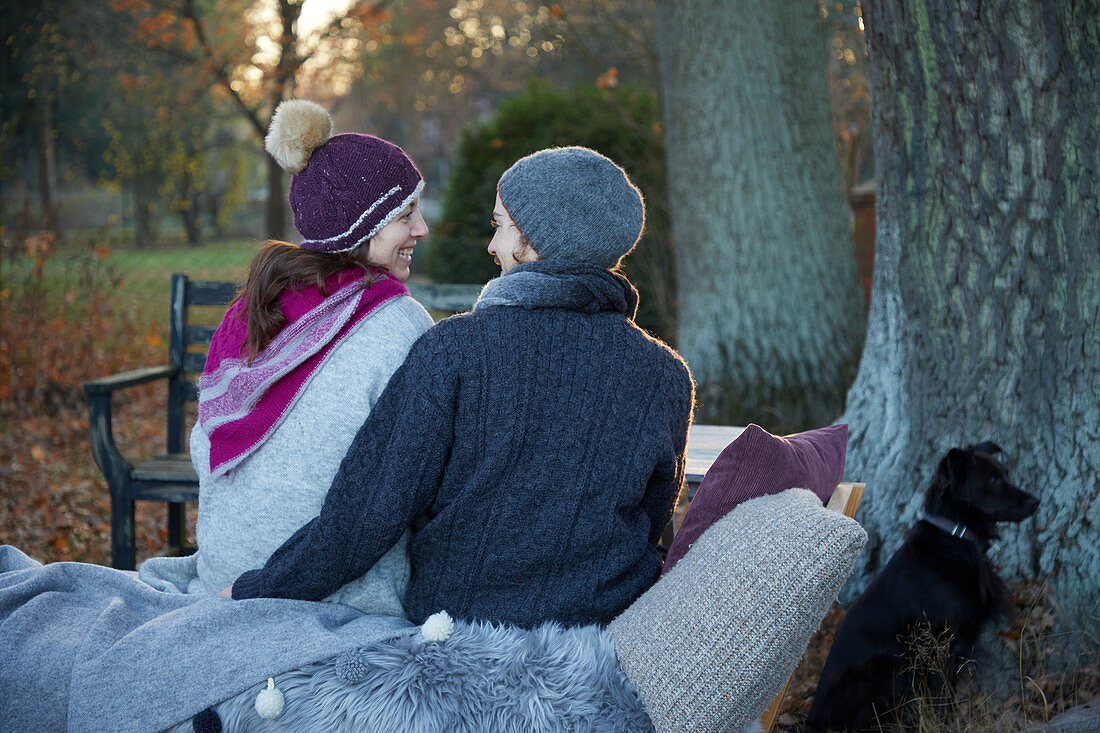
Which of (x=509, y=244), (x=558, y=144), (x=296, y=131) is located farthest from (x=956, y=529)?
(x=558, y=144)

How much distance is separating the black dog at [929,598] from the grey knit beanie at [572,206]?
4.13 feet

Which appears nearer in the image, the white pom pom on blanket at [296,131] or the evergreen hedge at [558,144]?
the white pom pom on blanket at [296,131]

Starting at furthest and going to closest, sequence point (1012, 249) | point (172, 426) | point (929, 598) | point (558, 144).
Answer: point (558, 144)
point (172, 426)
point (1012, 249)
point (929, 598)

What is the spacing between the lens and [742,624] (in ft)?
6.02

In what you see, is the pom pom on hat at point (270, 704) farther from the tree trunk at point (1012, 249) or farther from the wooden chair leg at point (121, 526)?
the tree trunk at point (1012, 249)

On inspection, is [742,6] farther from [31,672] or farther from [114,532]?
[31,672]

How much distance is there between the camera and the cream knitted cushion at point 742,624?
6.00 ft

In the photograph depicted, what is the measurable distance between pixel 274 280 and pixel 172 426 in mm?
2311

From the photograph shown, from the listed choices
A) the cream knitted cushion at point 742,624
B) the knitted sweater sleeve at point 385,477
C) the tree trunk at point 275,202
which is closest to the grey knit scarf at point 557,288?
the knitted sweater sleeve at point 385,477

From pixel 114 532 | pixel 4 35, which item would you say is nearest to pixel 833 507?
pixel 114 532

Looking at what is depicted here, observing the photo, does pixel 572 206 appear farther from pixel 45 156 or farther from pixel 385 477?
pixel 45 156

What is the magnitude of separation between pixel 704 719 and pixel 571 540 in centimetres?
47

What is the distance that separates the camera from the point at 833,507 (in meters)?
2.46

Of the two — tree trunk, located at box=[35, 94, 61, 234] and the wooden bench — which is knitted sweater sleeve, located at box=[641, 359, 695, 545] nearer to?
the wooden bench
